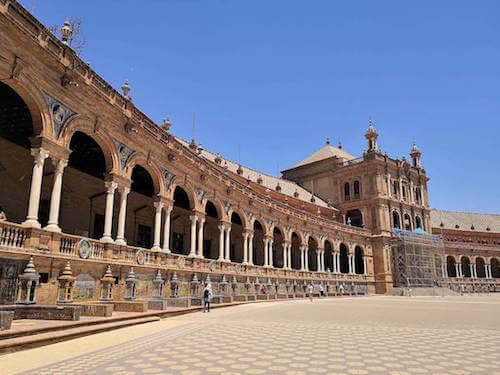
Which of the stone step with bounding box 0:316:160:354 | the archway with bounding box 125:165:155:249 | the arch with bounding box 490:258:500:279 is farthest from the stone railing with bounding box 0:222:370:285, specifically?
the arch with bounding box 490:258:500:279

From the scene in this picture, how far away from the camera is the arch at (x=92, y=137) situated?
15.4m

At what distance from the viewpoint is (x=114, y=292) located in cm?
1553

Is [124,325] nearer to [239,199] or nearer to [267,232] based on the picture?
[239,199]

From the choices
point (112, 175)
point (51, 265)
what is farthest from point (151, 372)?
point (112, 175)

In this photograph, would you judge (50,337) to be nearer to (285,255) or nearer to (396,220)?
(285,255)

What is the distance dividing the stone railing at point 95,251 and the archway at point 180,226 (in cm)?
472

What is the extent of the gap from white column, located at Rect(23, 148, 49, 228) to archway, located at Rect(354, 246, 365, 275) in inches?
1932


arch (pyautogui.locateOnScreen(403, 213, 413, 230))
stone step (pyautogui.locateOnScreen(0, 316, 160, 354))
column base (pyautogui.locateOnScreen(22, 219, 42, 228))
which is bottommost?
stone step (pyautogui.locateOnScreen(0, 316, 160, 354))

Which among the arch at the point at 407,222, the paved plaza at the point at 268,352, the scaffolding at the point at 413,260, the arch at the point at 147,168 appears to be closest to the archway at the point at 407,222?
the arch at the point at 407,222

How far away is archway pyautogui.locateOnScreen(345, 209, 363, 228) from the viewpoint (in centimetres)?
6125

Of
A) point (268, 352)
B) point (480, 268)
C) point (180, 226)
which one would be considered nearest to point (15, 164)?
point (180, 226)

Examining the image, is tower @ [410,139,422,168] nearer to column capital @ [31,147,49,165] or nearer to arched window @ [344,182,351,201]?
arched window @ [344,182,351,201]

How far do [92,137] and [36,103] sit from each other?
11.6 feet

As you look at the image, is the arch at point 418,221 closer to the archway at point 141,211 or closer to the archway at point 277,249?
the archway at point 277,249
